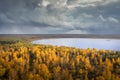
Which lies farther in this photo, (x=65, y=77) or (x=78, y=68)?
(x=78, y=68)

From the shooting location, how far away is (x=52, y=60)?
102625 mm

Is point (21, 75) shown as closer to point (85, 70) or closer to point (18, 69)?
point (18, 69)

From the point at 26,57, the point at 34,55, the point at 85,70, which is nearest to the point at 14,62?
the point at 26,57

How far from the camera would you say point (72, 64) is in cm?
9388

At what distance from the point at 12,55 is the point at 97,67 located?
39155mm

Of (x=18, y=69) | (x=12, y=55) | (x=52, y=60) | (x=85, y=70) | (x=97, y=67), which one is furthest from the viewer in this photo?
(x=12, y=55)

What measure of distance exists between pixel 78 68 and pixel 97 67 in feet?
25.1

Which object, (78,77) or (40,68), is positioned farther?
(40,68)

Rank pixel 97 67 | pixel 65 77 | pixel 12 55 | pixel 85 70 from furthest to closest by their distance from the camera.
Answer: pixel 12 55 < pixel 97 67 < pixel 85 70 < pixel 65 77

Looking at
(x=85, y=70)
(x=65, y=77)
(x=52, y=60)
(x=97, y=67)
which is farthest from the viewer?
(x=52, y=60)

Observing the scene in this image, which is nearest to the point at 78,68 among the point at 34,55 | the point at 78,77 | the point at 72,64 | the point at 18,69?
the point at 72,64

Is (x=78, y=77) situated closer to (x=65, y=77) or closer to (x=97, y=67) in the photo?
(x=65, y=77)

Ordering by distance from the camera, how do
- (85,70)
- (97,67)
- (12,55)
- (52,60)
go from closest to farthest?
(85,70), (97,67), (52,60), (12,55)

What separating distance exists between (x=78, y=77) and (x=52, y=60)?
978 inches
